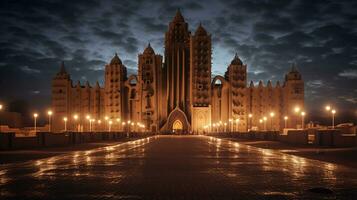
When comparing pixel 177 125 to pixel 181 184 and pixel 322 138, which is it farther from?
pixel 181 184

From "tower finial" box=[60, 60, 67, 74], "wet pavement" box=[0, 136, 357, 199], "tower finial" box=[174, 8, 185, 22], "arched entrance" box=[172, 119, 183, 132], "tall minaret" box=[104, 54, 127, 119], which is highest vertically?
"tower finial" box=[174, 8, 185, 22]

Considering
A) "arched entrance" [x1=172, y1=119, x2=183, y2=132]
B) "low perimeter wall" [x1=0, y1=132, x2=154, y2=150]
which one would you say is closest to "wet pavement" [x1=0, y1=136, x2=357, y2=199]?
"low perimeter wall" [x1=0, y1=132, x2=154, y2=150]

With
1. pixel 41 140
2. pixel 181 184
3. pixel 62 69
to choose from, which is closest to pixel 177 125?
pixel 62 69

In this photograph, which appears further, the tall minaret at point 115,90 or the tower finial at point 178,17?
the tower finial at point 178,17

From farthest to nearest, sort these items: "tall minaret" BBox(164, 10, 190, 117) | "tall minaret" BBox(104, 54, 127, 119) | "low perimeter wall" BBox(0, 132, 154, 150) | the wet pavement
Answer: "tall minaret" BBox(164, 10, 190, 117)
"tall minaret" BBox(104, 54, 127, 119)
"low perimeter wall" BBox(0, 132, 154, 150)
the wet pavement

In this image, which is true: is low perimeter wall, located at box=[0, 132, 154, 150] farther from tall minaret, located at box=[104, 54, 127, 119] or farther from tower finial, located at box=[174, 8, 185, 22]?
tower finial, located at box=[174, 8, 185, 22]

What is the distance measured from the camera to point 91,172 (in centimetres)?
1652

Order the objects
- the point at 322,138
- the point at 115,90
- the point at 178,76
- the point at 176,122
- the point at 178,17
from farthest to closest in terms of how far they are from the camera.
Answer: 1. the point at 178,17
2. the point at 178,76
3. the point at 176,122
4. the point at 115,90
5. the point at 322,138

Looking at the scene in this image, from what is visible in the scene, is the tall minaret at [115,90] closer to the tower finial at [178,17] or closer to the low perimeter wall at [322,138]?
the tower finial at [178,17]

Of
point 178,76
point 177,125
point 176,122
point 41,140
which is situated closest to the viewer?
point 41,140

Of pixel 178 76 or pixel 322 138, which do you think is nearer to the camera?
pixel 322 138

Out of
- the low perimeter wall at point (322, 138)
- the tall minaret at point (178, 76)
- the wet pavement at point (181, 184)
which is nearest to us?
the wet pavement at point (181, 184)

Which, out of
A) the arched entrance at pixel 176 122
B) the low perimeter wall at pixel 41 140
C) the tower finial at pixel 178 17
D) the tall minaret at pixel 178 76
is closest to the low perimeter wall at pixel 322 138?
the low perimeter wall at pixel 41 140

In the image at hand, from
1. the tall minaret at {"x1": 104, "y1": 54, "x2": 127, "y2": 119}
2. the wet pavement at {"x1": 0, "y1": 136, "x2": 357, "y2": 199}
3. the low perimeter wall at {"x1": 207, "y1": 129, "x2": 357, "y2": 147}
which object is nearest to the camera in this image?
the wet pavement at {"x1": 0, "y1": 136, "x2": 357, "y2": 199}
